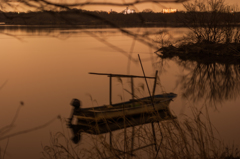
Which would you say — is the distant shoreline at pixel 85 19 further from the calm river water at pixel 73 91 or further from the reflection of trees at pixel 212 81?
the reflection of trees at pixel 212 81

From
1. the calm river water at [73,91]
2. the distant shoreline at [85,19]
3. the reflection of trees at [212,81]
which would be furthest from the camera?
the reflection of trees at [212,81]

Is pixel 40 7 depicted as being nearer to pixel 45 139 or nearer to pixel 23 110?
pixel 45 139

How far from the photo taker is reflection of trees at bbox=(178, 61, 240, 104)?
12508 millimetres

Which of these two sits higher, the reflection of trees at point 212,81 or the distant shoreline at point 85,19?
the distant shoreline at point 85,19

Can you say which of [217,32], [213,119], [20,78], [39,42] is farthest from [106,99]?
[39,42]

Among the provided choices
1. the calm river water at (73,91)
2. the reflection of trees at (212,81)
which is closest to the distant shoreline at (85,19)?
the calm river water at (73,91)

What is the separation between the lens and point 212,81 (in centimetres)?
1551

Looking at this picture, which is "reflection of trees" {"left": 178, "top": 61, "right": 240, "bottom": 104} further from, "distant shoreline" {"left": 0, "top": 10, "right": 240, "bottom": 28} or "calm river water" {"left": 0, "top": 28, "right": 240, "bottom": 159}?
"distant shoreline" {"left": 0, "top": 10, "right": 240, "bottom": 28}

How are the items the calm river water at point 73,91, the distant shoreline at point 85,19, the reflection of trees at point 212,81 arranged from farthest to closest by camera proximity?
the reflection of trees at point 212,81, the calm river water at point 73,91, the distant shoreline at point 85,19

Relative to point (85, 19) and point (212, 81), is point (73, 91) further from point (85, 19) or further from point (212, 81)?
point (85, 19)

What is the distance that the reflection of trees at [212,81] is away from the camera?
41.0ft

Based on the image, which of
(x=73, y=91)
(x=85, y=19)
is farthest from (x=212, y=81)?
(x=85, y=19)

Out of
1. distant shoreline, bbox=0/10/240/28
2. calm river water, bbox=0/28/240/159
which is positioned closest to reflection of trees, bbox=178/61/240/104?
calm river water, bbox=0/28/240/159

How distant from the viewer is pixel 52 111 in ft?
35.1
